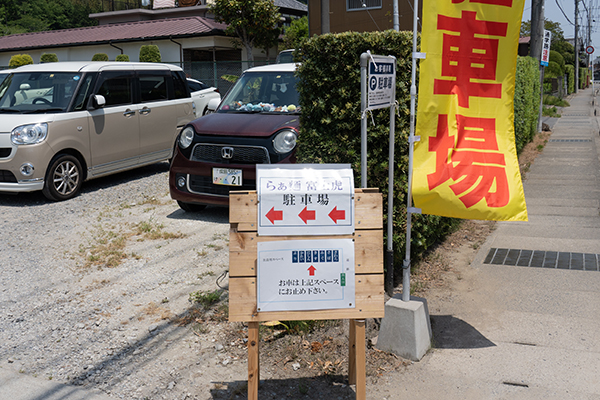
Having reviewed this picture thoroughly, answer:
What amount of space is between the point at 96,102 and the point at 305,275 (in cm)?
621

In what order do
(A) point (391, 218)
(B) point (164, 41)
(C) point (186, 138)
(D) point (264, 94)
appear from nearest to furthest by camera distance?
1. (A) point (391, 218)
2. (C) point (186, 138)
3. (D) point (264, 94)
4. (B) point (164, 41)

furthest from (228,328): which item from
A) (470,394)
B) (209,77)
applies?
(209,77)

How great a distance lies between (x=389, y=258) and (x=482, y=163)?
3.37ft

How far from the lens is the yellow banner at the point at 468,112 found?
3645 mm

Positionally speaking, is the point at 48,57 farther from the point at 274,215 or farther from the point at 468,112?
the point at 274,215

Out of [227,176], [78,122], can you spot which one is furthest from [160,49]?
[227,176]

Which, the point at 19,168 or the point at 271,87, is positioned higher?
the point at 271,87

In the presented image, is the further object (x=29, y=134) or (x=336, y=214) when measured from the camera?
(x=29, y=134)

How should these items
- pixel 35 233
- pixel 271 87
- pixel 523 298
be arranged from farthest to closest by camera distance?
pixel 271 87, pixel 35 233, pixel 523 298

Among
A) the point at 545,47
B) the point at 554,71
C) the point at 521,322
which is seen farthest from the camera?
the point at 554,71

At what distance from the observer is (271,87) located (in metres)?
7.52

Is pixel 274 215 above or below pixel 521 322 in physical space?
above

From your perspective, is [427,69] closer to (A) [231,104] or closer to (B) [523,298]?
(B) [523,298]

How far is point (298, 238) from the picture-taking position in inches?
120
